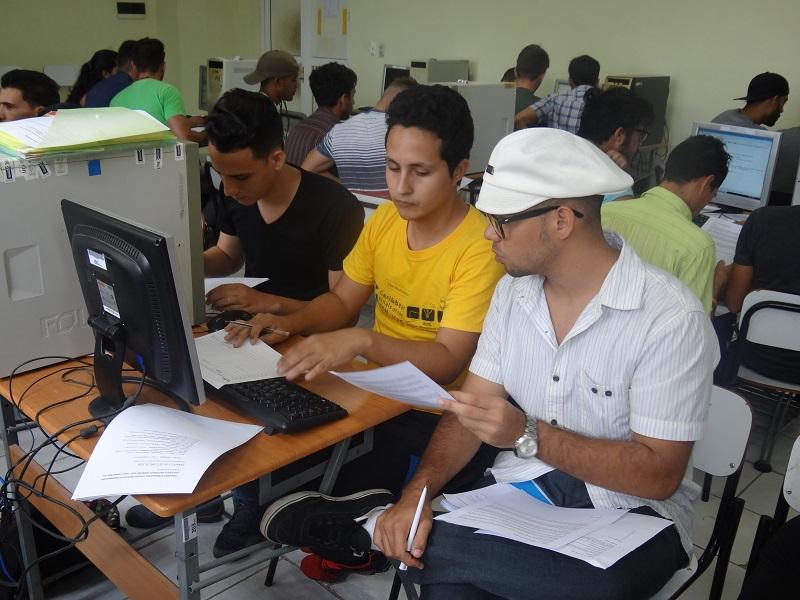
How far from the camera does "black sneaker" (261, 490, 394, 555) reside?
148 centimetres

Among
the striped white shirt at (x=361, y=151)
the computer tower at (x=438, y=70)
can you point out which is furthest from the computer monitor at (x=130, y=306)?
the computer tower at (x=438, y=70)

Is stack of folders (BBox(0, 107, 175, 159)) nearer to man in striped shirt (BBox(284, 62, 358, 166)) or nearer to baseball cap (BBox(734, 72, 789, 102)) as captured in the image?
Answer: man in striped shirt (BBox(284, 62, 358, 166))

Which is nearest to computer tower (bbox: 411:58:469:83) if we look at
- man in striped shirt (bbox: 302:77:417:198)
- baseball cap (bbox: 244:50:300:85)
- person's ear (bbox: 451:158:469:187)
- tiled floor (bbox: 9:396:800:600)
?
baseball cap (bbox: 244:50:300:85)

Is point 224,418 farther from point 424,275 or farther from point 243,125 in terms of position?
point 243,125

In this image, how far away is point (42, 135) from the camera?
147cm

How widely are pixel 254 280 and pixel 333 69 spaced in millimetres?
2462

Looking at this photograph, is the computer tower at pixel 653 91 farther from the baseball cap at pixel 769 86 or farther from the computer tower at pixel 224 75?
the computer tower at pixel 224 75

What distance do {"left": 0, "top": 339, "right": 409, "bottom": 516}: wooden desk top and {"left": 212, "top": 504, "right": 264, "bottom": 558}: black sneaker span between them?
0.73 metres

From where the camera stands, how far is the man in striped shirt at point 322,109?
404 centimetres

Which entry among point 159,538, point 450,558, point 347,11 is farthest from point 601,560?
point 347,11

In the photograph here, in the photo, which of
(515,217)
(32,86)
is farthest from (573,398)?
(32,86)

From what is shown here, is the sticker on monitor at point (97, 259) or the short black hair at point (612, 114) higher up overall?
the short black hair at point (612, 114)

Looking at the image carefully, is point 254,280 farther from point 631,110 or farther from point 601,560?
point 631,110

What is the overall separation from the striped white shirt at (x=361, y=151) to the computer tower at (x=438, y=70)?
187 centimetres
